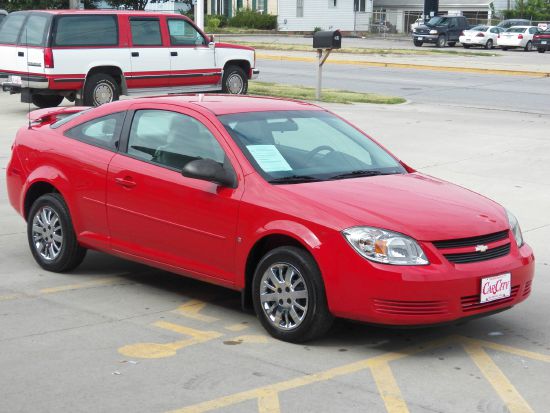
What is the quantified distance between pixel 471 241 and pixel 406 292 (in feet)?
1.97

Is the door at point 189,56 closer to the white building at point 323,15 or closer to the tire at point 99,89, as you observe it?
the tire at point 99,89

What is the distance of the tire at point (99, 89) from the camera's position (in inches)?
768

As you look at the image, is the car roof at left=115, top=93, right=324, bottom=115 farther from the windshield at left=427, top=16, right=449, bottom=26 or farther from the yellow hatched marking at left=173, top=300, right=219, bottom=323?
the windshield at left=427, top=16, right=449, bottom=26

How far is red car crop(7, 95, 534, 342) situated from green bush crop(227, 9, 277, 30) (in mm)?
62140

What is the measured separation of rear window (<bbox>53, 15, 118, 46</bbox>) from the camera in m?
19.1

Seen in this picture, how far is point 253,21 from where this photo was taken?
6981 cm

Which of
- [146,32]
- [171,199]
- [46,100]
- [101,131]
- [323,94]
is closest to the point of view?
[171,199]

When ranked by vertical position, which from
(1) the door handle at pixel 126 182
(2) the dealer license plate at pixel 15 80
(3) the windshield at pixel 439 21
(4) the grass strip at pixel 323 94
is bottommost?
(4) the grass strip at pixel 323 94

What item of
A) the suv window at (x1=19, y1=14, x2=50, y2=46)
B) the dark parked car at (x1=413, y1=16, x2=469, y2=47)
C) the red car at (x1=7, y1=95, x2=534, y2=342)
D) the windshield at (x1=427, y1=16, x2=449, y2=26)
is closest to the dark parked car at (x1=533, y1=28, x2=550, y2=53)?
the dark parked car at (x1=413, y1=16, x2=469, y2=47)

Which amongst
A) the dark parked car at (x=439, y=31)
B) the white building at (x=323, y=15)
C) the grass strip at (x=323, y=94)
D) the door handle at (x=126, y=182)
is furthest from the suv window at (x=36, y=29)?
the white building at (x=323, y=15)

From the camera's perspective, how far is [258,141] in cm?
718

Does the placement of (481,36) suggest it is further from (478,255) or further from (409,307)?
(409,307)

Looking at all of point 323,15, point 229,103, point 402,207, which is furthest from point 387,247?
point 323,15

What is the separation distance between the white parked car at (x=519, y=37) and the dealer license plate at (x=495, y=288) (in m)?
48.8
